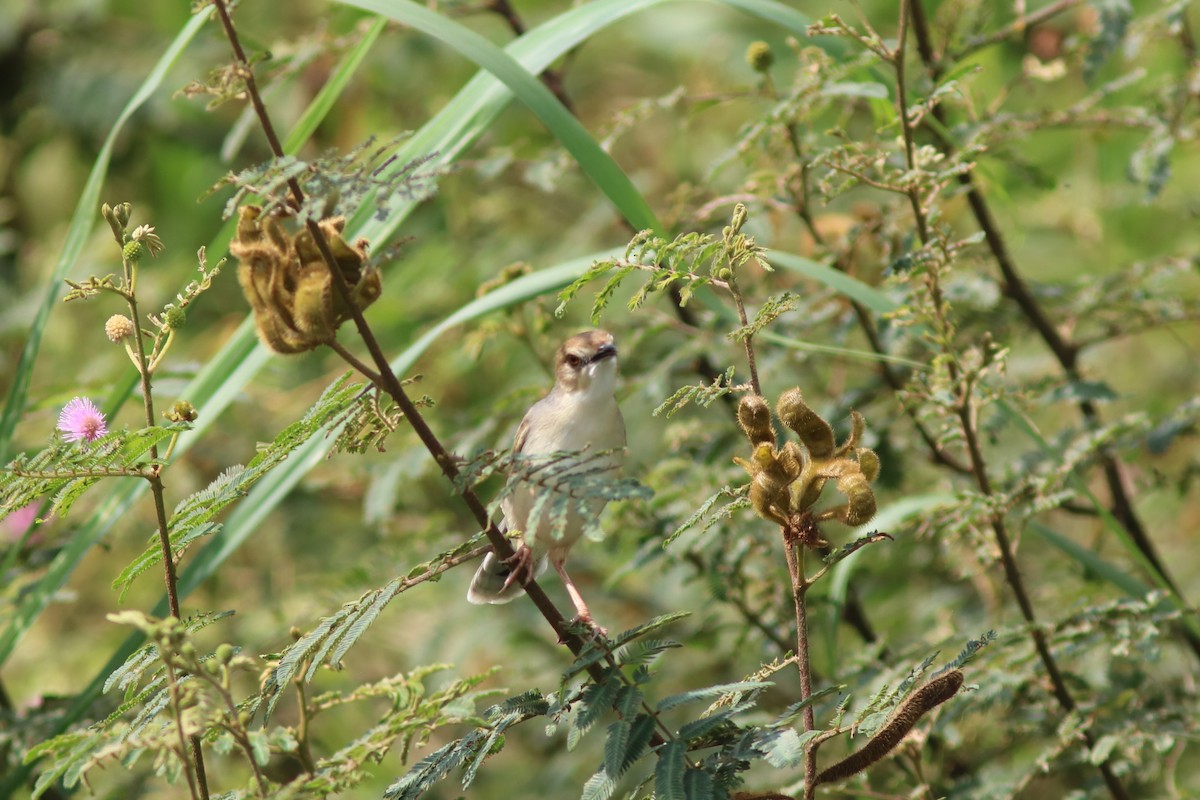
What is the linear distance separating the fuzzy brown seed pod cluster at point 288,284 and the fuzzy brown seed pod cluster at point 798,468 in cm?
55

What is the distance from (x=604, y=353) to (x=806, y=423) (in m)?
1.50

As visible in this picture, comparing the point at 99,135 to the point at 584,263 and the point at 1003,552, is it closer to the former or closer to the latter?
the point at 584,263

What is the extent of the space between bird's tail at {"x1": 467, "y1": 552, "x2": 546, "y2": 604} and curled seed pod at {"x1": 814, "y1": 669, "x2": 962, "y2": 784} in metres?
1.56

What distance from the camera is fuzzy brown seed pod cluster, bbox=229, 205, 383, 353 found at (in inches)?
61.6

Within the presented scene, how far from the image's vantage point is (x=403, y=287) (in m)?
5.25

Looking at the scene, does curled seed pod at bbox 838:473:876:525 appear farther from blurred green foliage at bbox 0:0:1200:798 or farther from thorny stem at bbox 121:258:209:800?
thorny stem at bbox 121:258:209:800

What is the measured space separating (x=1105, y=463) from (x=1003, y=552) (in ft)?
2.48

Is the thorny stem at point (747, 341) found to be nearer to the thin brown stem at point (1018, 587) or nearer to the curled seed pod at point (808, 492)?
the curled seed pod at point (808, 492)

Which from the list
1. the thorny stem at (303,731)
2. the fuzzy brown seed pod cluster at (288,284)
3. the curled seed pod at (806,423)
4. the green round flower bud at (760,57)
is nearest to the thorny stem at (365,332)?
the fuzzy brown seed pod cluster at (288,284)

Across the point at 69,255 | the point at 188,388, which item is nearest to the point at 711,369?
the point at 188,388

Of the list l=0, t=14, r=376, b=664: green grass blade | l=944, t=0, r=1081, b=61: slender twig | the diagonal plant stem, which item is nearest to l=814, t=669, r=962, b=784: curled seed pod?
l=0, t=14, r=376, b=664: green grass blade

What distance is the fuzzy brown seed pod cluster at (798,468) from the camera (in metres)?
1.67

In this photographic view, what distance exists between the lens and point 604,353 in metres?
3.17

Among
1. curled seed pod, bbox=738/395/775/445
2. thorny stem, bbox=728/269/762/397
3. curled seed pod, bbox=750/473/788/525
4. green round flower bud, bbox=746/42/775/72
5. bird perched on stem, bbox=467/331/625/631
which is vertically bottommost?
curled seed pod, bbox=750/473/788/525
